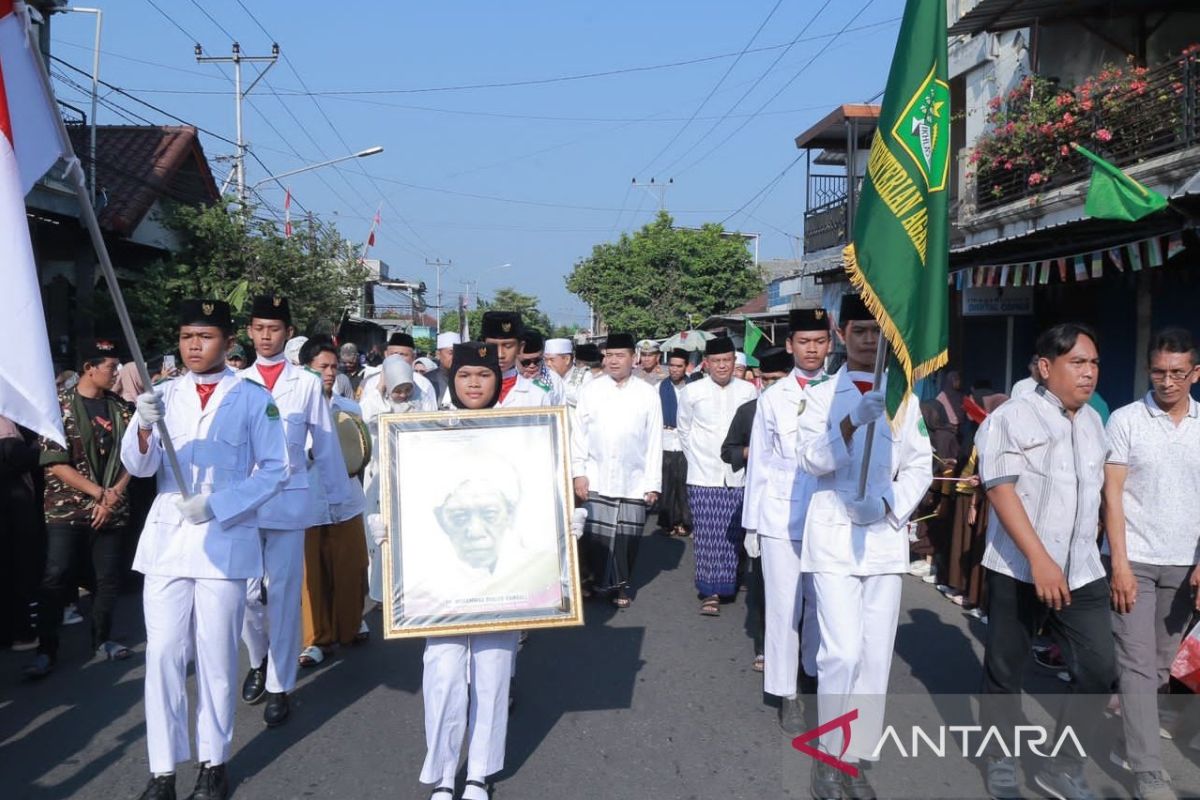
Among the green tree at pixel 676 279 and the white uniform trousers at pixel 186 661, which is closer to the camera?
the white uniform trousers at pixel 186 661

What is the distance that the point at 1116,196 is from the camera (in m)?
7.68

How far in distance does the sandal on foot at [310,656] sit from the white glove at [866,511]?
143 inches

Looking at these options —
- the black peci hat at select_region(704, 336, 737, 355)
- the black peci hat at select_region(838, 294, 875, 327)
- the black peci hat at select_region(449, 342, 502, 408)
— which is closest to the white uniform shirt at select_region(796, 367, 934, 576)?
the black peci hat at select_region(838, 294, 875, 327)

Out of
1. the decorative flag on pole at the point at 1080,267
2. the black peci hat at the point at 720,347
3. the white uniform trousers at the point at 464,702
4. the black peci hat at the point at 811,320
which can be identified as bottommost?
the white uniform trousers at the point at 464,702

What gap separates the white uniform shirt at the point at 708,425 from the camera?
8273 mm

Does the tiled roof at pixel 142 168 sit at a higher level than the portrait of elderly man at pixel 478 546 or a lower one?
higher

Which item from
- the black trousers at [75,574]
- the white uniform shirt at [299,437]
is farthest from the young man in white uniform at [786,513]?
the black trousers at [75,574]

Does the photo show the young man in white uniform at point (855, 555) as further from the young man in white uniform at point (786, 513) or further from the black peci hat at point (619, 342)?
the black peci hat at point (619, 342)

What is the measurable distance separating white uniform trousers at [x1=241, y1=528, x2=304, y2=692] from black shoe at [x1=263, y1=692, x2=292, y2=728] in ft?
0.11

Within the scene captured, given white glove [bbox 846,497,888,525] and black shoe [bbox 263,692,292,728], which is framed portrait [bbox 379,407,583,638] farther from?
black shoe [bbox 263,692,292,728]

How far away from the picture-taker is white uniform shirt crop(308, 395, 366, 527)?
6.14 metres

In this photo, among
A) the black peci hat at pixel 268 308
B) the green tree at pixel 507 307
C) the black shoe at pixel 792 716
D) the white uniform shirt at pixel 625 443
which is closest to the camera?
the black shoe at pixel 792 716

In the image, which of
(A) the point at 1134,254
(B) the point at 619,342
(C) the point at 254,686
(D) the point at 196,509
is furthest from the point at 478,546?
(A) the point at 1134,254

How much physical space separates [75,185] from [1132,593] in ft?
15.1
